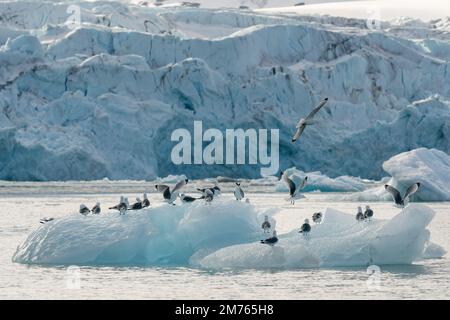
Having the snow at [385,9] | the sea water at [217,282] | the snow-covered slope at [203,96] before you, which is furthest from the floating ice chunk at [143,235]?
the snow at [385,9]

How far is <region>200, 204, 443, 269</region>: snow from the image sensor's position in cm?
1059

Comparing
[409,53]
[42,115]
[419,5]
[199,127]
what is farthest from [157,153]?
[419,5]

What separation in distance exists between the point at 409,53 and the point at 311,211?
16.5 meters

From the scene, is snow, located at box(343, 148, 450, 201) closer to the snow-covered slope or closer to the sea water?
the snow-covered slope

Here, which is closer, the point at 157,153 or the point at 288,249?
the point at 288,249

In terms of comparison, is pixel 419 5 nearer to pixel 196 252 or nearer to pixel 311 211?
pixel 311 211

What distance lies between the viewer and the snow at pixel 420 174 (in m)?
20.6

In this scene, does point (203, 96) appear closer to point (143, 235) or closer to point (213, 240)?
point (213, 240)

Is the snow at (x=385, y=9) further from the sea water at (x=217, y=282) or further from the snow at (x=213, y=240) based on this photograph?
the sea water at (x=217, y=282)

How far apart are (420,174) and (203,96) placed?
11.0m

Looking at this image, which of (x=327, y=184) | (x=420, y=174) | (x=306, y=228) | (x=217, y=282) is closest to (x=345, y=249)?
(x=306, y=228)

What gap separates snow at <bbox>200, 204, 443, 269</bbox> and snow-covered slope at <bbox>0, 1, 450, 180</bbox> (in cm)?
1794

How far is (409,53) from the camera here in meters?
34.7

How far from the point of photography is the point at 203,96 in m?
30.5
